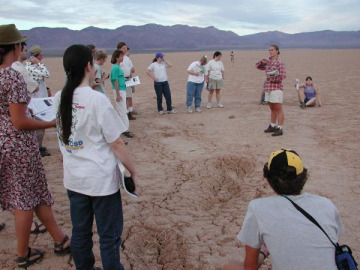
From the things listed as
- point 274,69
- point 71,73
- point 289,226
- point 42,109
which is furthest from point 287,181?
point 274,69

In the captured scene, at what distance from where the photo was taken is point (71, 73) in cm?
215

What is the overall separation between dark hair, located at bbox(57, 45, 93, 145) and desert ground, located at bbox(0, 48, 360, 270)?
5.05 feet

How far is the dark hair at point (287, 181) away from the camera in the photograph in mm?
1885

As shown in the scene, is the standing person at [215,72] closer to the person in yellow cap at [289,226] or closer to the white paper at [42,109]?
the white paper at [42,109]

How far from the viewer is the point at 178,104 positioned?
1066cm

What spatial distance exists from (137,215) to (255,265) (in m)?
2.13

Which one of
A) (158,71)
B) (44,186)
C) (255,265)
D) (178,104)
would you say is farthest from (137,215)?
(178,104)

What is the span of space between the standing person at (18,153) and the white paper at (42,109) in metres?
0.32

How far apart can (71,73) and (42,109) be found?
1180 mm

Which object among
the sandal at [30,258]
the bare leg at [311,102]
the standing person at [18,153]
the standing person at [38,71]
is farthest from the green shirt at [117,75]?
the bare leg at [311,102]

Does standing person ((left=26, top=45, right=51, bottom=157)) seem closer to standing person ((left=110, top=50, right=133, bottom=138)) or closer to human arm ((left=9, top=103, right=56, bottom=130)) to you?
standing person ((left=110, top=50, right=133, bottom=138))

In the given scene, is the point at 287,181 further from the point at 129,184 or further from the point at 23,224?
the point at 23,224

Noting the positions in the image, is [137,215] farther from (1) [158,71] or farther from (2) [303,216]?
(1) [158,71]

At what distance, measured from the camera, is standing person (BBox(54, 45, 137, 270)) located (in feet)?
7.00
